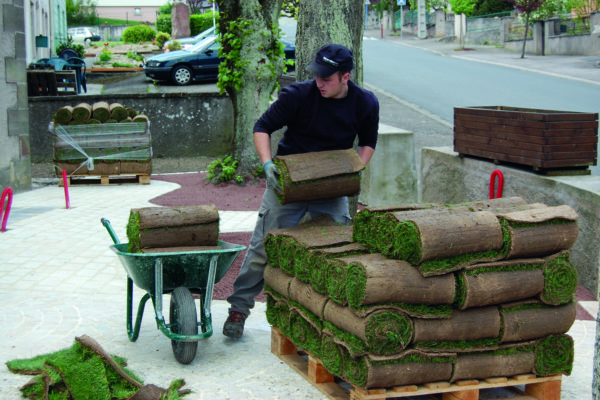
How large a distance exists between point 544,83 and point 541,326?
20.0 metres

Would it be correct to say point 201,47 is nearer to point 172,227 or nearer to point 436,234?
point 172,227

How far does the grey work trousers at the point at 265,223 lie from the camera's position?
504cm

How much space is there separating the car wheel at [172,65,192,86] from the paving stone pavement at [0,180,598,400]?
1500cm

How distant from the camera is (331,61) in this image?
459 centimetres

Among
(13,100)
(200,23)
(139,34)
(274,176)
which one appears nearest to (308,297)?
(274,176)

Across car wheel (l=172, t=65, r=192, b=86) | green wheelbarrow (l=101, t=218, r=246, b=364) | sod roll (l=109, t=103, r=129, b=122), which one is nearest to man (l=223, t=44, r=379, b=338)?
green wheelbarrow (l=101, t=218, r=246, b=364)

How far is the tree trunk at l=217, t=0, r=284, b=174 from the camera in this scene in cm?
1178

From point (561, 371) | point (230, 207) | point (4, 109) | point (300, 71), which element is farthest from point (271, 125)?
point (4, 109)

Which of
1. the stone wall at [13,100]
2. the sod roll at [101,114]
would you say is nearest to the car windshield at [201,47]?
the sod roll at [101,114]

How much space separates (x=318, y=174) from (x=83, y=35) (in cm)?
5254

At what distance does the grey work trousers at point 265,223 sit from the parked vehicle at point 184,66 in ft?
62.5

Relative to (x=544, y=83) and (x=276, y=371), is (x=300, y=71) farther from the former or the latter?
(x=544, y=83)

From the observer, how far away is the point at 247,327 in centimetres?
553

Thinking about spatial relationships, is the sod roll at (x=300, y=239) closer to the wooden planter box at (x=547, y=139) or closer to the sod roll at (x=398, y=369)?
the sod roll at (x=398, y=369)
